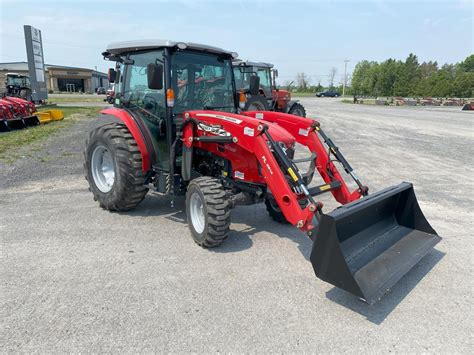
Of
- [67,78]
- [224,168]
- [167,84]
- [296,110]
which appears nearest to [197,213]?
[224,168]

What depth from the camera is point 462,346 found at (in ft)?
8.59

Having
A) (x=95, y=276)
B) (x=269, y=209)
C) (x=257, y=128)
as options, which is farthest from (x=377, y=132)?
(x=95, y=276)

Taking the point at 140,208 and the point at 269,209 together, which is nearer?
the point at 269,209

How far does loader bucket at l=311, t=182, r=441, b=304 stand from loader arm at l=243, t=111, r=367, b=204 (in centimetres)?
45

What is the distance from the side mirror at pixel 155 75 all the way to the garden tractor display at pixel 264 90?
29.7 feet

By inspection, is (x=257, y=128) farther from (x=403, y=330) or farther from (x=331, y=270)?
(x=403, y=330)

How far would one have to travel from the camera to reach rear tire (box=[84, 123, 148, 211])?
4777 millimetres

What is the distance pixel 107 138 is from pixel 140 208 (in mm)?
1168

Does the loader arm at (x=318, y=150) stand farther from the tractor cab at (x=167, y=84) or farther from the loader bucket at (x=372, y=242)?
the tractor cab at (x=167, y=84)

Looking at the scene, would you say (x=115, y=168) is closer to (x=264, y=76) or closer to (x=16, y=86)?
(x=264, y=76)

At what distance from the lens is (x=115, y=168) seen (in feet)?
16.2

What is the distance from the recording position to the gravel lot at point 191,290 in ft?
8.73

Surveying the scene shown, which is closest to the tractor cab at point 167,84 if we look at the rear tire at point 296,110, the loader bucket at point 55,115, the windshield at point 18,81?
the rear tire at point 296,110

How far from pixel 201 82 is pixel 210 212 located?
1969 mm
